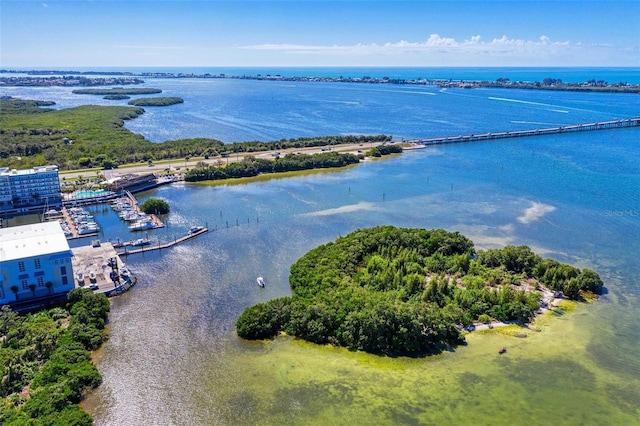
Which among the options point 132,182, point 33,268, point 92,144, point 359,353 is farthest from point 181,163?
point 359,353

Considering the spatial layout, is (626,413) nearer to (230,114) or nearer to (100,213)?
(100,213)

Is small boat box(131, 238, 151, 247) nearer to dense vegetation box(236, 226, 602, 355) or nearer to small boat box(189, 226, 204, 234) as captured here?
small boat box(189, 226, 204, 234)

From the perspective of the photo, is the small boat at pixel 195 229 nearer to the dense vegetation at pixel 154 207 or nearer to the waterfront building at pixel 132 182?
the dense vegetation at pixel 154 207

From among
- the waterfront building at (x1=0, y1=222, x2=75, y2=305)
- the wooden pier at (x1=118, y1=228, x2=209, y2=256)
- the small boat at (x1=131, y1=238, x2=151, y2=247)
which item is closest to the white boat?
the small boat at (x1=131, y1=238, x2=151, y2=247)

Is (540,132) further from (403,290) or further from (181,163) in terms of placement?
(403,290)

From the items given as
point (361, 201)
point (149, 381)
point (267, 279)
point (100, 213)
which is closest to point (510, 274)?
point (267, 279)

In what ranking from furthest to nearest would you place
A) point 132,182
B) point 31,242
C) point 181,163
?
point 181,163, point 132,182, point 31,242
